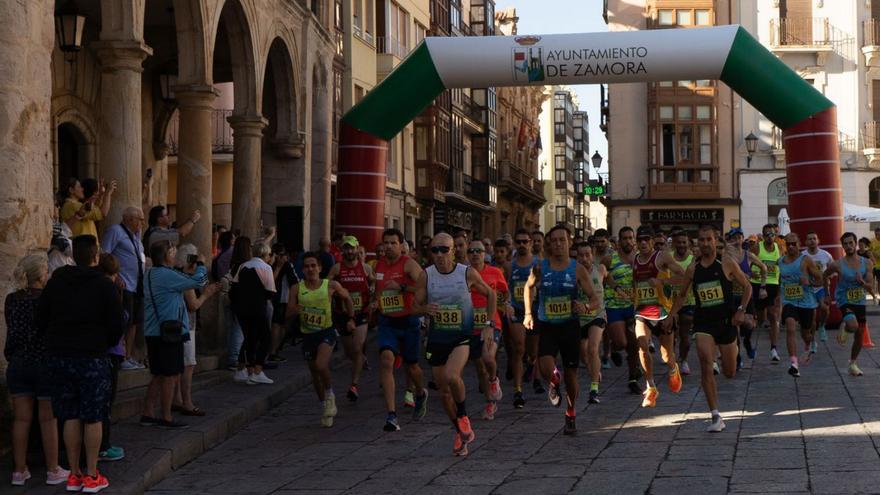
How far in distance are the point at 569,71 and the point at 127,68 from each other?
8.55 m

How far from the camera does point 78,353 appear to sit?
9.23 meters

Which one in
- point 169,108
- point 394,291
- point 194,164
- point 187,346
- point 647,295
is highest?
point 169,108

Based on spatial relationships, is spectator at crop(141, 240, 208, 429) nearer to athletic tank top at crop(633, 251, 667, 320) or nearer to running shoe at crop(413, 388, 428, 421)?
running shoe at crop(413, 388, 428, 421)

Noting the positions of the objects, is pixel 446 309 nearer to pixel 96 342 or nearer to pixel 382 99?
pixel 96 342

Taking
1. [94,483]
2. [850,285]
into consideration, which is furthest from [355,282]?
[94,483]

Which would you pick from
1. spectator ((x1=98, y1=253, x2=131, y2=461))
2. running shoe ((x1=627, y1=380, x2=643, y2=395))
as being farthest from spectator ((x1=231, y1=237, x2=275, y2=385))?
spectator ((x1=98, y1=253, x2=131, y2=461))

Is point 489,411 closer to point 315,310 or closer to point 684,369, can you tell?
point 315,310

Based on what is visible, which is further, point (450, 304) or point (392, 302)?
point (392, 302)

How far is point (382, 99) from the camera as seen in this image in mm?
22422

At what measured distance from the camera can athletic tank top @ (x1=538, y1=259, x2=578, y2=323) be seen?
1245 cm

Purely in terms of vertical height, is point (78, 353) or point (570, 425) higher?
point (78, 353)

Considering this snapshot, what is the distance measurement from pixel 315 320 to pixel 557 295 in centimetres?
241

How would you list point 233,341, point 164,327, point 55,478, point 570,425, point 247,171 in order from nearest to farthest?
point 55,478, point 164,327, point 570,425, point 233,341, point 247,171

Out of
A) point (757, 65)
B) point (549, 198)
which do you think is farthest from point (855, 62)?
point (549, 198)
